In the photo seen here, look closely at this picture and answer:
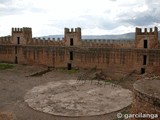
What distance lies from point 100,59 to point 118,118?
62.9 ft

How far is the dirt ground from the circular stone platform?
64 cm

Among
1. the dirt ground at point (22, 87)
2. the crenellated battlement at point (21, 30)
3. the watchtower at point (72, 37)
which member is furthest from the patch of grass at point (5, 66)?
the watchtower at point (72, 37)

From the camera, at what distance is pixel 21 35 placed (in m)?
45.3

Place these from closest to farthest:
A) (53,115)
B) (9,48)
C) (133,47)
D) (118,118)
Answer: (118,118) < (53,115) < (133,47) < (9,48)

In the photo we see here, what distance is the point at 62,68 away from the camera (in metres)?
42.2

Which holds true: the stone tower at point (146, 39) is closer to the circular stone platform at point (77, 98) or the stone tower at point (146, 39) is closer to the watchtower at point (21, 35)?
the circular stone platform at point (77, 98)

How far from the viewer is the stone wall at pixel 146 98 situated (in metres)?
12.2

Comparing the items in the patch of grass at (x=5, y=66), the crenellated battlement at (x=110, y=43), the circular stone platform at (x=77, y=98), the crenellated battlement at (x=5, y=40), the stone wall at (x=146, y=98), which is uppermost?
the crenellated battlement at (x=5, y=40)

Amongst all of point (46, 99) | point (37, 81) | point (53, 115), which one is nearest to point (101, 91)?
point (46, 99)

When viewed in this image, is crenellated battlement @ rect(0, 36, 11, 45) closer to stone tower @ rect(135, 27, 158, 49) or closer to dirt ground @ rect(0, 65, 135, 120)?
dirt ground @ rect(0, 65, 135, 120)

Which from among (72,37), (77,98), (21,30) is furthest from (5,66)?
(77,98)

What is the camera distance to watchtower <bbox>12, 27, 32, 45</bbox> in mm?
45000

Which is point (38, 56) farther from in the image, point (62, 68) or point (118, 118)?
point (118, 118)

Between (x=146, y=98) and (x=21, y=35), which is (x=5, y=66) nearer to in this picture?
(x=21, y=35)
